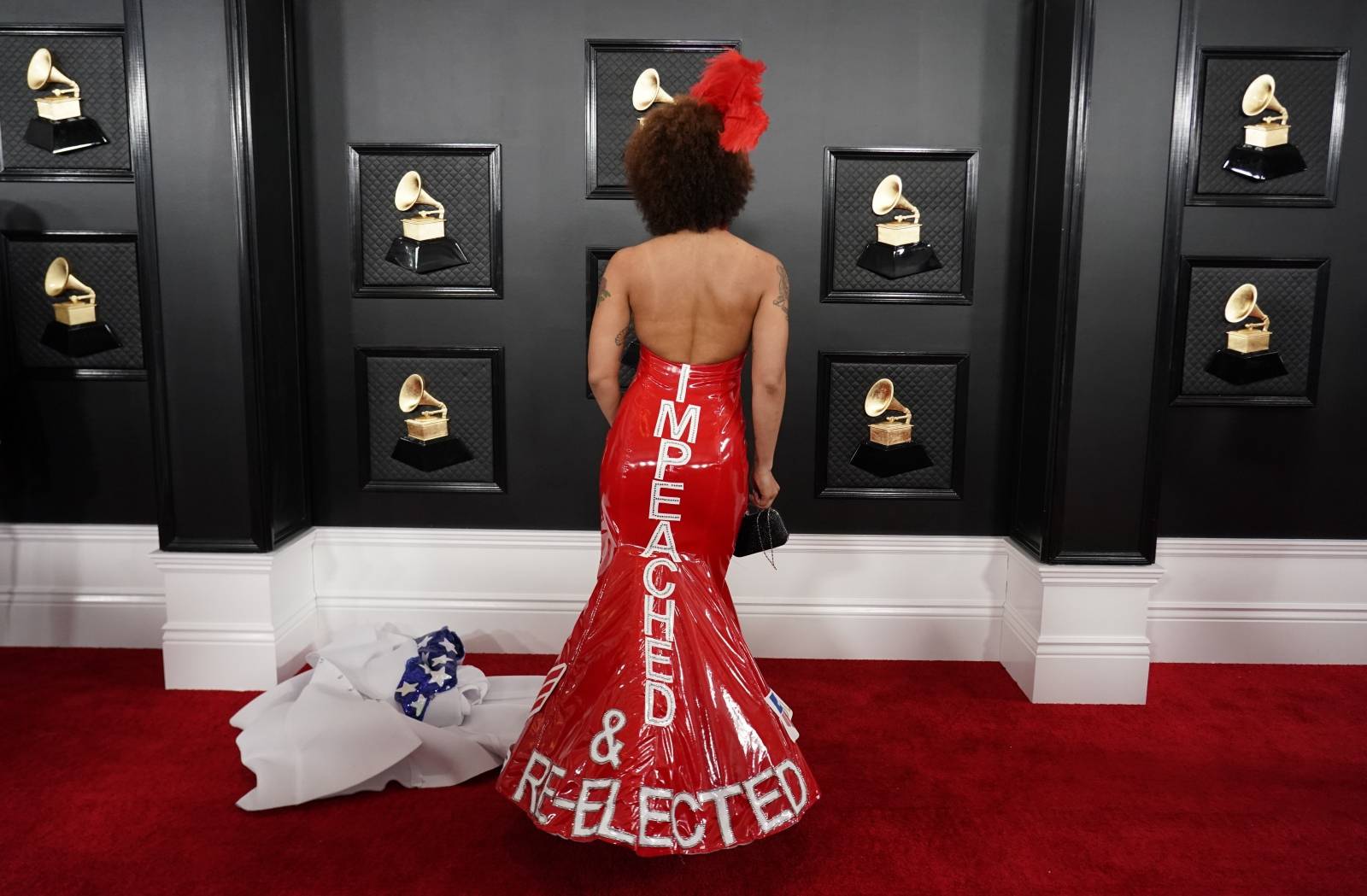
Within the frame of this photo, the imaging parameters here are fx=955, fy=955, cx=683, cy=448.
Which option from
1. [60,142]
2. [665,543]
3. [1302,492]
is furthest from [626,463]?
[1302,492]

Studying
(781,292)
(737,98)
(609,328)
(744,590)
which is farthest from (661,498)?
(744,590)

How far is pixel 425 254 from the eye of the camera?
3.52 metres

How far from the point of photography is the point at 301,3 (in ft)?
11.3

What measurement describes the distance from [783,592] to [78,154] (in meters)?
3.06

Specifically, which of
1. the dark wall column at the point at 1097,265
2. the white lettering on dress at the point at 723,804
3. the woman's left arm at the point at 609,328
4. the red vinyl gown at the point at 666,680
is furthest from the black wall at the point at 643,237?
the white lettering on dress at the point at 723,804

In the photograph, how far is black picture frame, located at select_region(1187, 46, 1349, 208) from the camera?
340 cm

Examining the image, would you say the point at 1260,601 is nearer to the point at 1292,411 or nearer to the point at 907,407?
the point at 1292,411

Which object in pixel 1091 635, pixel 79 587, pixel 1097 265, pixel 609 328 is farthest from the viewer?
pixel 79 587

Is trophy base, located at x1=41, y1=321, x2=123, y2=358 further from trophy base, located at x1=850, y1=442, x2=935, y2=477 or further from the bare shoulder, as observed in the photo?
trophy base, located at x1=850, y1=442, x2=935, y2=477

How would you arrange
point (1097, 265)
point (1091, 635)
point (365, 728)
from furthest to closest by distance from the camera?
1. point (1091, 635)
2. point (1097, 265)
3. point (365, 728)

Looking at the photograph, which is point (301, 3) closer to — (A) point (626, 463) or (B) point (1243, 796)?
(A) point (626, 463)

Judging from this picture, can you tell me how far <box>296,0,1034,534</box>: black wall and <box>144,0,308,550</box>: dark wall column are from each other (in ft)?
0.60

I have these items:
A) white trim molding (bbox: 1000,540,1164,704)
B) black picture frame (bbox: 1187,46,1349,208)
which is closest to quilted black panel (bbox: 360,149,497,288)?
white trim molding (bbox: 1000,540,1164,704)

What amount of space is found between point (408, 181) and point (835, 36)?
1.63m
